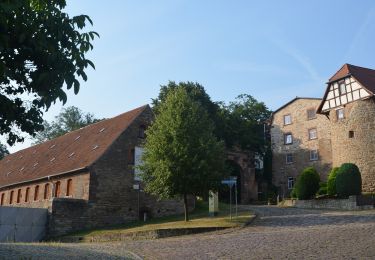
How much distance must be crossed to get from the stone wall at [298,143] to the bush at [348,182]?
16626mm

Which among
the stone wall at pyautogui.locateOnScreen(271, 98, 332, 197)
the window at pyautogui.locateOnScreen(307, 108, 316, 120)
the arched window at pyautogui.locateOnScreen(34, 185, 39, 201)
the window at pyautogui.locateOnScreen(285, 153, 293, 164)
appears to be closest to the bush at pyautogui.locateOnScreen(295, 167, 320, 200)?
the stone wall at pyautogui.locateOnScreen(271, 98, 332, 197)

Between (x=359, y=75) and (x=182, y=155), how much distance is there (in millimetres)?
22903

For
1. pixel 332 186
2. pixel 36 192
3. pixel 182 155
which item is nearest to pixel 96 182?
pixel 182 155

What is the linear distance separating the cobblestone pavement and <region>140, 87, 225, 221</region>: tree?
14.0 feet

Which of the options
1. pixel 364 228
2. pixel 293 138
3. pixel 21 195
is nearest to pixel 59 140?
pixel 21 195

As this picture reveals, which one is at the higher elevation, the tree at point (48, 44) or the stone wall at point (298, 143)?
the stone wall at point (298, 143)

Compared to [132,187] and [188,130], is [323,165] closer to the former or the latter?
[132,187]

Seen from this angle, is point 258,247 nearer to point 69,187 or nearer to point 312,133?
point 69,187

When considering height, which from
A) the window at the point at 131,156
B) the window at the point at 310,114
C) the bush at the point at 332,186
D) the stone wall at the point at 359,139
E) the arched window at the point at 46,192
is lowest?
the arched window at the point at 46,192

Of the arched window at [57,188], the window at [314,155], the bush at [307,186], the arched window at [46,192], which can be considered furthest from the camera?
the window at [314,155]

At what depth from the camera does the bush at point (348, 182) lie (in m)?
34.1

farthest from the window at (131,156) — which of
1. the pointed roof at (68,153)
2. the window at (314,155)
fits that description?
the window at (314,155)

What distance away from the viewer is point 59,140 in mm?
46344

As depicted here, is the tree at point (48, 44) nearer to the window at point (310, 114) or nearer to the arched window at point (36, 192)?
the arched window at point (36, 192)
